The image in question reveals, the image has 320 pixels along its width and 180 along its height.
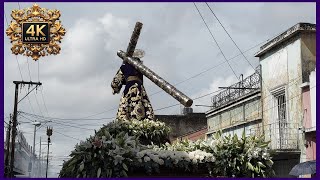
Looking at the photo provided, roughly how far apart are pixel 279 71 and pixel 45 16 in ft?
43.7

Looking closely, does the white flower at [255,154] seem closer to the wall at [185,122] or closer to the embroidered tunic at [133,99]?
the embroidered tunic at [133,99]

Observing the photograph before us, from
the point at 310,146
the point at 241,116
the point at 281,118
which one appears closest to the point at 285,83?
the point at 281,118

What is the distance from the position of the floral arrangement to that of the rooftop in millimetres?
11544

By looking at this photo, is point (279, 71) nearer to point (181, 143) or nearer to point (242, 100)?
point (242, 100)

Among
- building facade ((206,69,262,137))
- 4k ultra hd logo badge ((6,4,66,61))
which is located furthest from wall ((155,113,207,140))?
4k ultra hd logo badge ((6,4,66,61))

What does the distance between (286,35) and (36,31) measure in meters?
12.6

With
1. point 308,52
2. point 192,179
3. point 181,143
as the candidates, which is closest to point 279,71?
point 308,52

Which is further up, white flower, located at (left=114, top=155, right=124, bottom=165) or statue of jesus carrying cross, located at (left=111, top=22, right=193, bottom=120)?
statue of jesus carrying cross, located at (left=111, top=22, right=193, bottom=120)

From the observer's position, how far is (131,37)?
11023mm

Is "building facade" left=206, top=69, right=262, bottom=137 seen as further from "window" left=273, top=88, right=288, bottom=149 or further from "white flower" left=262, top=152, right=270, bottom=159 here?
"white flower" left=262, top=152, right=270, bottom=159

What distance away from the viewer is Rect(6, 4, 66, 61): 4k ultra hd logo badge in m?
8.98

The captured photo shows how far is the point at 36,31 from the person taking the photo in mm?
9000

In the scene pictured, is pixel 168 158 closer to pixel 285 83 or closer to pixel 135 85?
pixel 135 85

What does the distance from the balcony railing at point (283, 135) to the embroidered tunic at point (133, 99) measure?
894 cm
